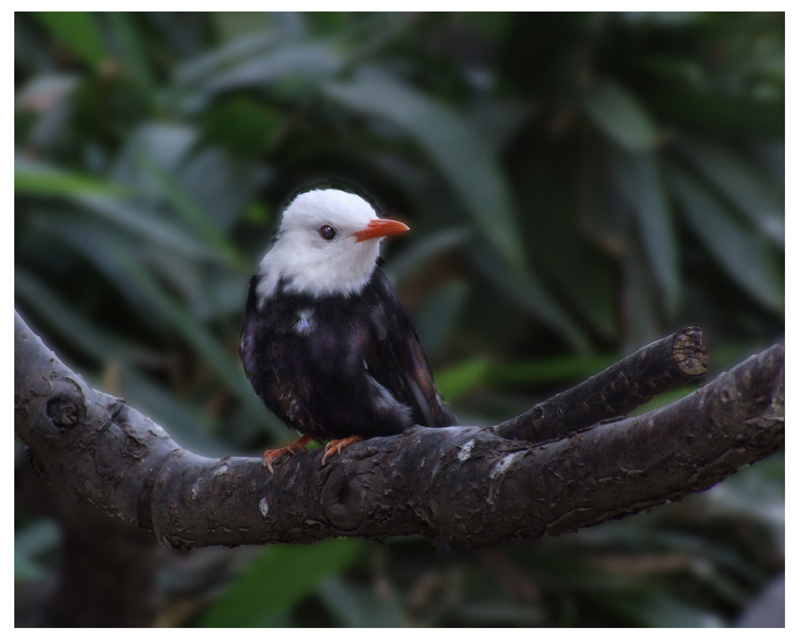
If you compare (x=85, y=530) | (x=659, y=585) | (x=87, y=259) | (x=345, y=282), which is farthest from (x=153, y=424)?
(x=659, y=585)

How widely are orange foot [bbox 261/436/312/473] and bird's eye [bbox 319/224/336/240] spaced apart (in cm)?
19

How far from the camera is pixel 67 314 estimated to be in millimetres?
1559

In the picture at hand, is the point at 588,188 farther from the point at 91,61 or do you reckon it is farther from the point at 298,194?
the point at 298,194

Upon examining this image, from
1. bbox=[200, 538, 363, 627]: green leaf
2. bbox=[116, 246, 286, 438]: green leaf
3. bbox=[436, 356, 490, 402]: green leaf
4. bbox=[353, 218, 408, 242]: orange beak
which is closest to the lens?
bbox=[353, 218, 408, 242]: orange beak

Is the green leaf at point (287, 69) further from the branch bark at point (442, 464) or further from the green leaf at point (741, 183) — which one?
the branch bark at point (442, 464)

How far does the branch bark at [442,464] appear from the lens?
49 centimetres

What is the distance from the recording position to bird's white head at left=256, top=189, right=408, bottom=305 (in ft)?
2.63

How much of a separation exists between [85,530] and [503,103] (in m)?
1.12

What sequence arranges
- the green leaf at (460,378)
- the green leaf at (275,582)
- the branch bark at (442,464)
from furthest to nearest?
the green leaf at (460,378) < the green leaf at (275,582) < the branch bark at (442,464)

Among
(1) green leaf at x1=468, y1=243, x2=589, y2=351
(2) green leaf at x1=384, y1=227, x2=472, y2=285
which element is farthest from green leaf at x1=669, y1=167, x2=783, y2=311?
(2) green leaf at x1=384, y1=227, x2=472, y2=285

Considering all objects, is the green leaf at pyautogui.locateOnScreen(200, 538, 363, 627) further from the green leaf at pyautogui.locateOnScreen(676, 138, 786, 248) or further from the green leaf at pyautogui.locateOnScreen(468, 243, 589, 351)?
the green leaf at pyautogui.locateOnScreen(676, 138, 786, 248)

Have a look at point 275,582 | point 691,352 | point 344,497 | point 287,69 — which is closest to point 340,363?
point 344,497

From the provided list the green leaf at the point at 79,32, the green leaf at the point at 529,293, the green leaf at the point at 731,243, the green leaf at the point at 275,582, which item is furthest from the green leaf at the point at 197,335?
the green leaf at the point at 731,243

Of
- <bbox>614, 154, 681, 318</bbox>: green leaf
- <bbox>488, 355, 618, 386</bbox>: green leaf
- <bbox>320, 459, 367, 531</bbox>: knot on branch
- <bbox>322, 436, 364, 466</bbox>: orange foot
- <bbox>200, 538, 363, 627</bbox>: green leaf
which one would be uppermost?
<bbox>614, 154, 681, 318</bbox>: green leaf
